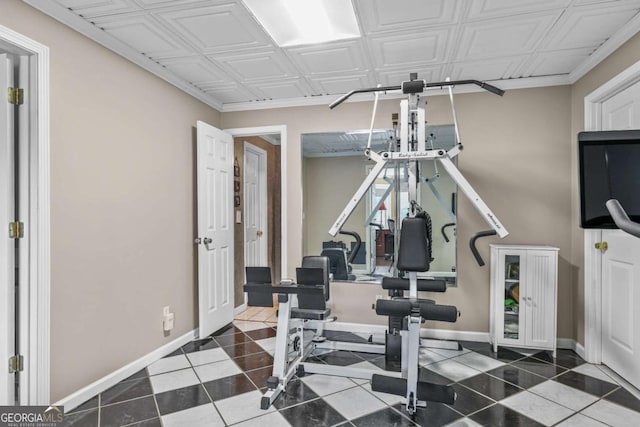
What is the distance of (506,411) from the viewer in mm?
2059

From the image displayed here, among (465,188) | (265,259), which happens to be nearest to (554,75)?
(465,188)

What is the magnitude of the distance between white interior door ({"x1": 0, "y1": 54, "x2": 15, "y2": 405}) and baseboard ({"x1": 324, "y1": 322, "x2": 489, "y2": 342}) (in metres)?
2.56

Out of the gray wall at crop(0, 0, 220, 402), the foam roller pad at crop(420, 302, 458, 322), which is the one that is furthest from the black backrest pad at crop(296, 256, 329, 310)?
the gray wall at crop(0, 0, 220, 402)

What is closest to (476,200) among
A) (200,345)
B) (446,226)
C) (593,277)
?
(446,226)

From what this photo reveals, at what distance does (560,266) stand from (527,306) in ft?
1.91

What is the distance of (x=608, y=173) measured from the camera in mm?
898

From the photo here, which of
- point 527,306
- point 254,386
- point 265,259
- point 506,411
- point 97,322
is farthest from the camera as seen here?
point 265,259

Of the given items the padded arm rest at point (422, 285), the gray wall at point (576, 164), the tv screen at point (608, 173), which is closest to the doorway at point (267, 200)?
the padded arm rest at point (422, 285)

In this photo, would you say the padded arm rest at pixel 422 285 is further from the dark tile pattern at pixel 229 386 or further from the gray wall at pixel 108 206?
the gray wall at pixel 108 206

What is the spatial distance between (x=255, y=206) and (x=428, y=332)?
9.46 ft

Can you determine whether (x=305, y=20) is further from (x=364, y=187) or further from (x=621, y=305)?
(x=621, y=305)

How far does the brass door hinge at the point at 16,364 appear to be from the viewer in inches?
73.7

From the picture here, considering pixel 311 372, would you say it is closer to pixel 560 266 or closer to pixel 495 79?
pixel 560 266

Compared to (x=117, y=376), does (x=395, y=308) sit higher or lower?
higher
